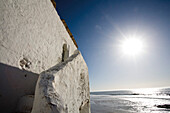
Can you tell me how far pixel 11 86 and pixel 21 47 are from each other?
87 cm

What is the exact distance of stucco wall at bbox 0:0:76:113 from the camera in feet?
6.23

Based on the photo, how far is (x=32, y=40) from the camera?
2.62m

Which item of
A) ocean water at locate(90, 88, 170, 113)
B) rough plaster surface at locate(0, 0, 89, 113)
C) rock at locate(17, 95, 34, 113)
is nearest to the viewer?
rough plaster surface at locate(0, 0, 89, 113)

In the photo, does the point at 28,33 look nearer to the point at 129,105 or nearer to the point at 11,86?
the point at 11,86

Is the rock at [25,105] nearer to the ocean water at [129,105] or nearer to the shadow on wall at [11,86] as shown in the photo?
the shadow on wall at [11,86]

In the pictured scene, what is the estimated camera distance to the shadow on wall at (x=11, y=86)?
184 cm

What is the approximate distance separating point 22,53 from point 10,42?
359mm

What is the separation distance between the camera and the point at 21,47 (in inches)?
89.7

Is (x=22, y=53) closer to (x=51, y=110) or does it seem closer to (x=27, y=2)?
(x=27, y=2)

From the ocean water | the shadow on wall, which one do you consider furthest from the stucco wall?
the ocean water

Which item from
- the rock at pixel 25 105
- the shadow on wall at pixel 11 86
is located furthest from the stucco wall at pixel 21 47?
the rock at pixel 25 105

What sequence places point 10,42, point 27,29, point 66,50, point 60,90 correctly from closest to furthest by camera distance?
1. point 60,90
2. point 10,42
3. point 27,29
4. point 66,50

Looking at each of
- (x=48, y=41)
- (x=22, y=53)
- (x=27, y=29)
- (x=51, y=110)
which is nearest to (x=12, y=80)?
(x=22, y=53)

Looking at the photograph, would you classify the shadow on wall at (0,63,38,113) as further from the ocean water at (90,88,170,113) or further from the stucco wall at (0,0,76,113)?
the ocean water at (90,88,170,113)
